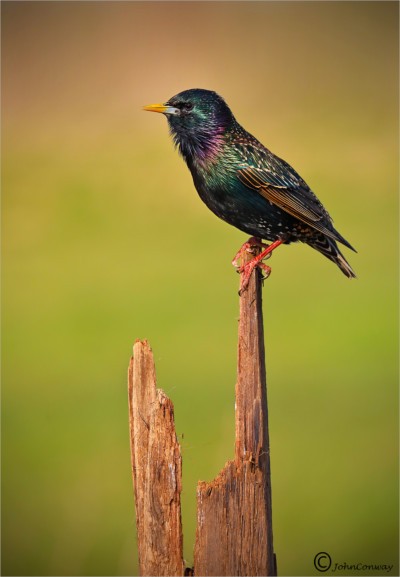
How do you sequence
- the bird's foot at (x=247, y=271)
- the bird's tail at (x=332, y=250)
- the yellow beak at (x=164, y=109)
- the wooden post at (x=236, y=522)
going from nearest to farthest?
the wooden post at (x=236, y=522) < the bird's foot at (x=247, y=271) < the yellow beak at (x=164, y=109) < the bird's tail at (x=332, y=250)

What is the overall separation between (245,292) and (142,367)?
62 centimetres

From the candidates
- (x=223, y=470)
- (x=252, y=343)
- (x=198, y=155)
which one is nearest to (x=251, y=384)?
(x=252, y=343)

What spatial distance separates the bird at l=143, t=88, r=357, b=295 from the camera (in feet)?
11.5

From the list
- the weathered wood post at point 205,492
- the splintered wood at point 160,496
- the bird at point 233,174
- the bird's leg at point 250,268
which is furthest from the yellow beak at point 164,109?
the splintered wood at point 160,496

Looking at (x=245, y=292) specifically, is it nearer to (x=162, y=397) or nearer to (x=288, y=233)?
(x=162, y=397)

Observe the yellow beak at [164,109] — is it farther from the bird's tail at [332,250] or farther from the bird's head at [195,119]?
the bird's tail at [332,250]

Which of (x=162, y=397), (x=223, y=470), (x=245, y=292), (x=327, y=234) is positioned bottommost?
(x=223, y=470)

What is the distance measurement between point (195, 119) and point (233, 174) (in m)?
0.39

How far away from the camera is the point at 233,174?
3506 mm

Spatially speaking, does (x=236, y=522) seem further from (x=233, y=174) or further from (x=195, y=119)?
(x=195, y=119)

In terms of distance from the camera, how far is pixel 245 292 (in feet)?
9.37

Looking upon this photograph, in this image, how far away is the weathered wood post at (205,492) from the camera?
96.3 inches

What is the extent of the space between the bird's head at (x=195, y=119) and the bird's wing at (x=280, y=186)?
0.69 ft

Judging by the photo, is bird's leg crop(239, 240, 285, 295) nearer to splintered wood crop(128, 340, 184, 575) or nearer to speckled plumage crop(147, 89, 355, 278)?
speckled plumage crop(147, 89, 355, 278)
